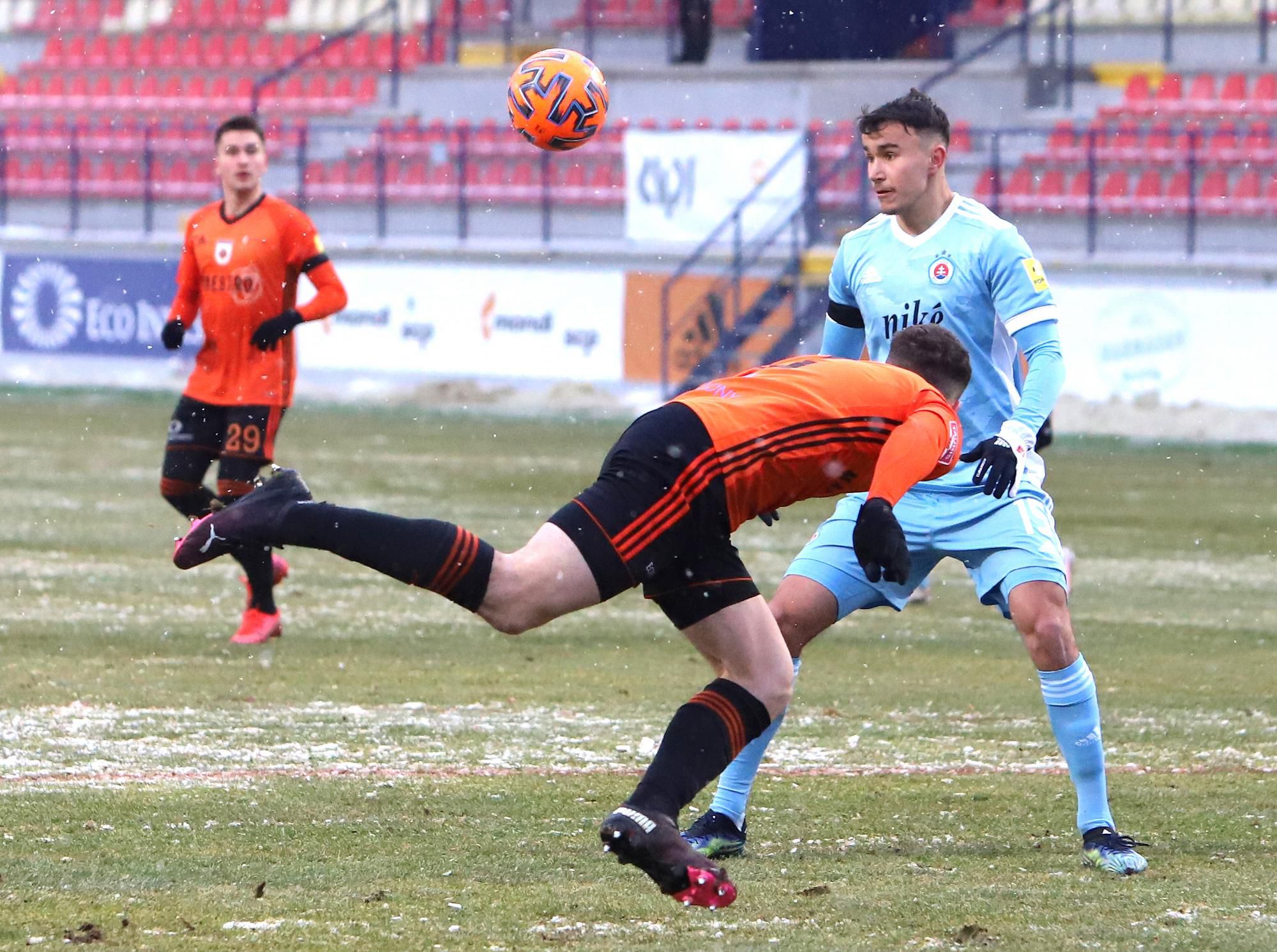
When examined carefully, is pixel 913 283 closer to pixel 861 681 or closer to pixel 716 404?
pixel 716 404

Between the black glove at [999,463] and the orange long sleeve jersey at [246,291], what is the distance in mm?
4639

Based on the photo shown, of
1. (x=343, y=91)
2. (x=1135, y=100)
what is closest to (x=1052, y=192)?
(x=1135, y=100)

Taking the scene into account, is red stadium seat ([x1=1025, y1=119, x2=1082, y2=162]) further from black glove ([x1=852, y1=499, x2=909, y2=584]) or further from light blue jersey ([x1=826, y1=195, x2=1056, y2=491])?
black glove ([x1=852, y1=499, x2=909, y2=584])

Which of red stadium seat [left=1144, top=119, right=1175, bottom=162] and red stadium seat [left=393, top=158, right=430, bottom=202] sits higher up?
red stadium seat [left=1144, top=119, right=1175, bottom=162]

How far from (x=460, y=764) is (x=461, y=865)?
1393 mm

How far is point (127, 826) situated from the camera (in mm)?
5430

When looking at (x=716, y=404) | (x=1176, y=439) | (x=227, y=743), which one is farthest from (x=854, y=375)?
(x=1176, y=439)

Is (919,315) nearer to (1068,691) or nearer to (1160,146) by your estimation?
(1068,691)

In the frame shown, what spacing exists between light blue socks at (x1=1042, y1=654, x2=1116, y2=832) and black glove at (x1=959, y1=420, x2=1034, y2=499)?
556 mm

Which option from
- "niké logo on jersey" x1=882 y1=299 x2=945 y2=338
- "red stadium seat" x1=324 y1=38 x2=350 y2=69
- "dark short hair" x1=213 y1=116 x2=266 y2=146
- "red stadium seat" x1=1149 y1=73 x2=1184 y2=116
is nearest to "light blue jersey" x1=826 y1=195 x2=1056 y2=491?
"niké logo on jersey" x1=882 y1=299 x2=945 y2=338

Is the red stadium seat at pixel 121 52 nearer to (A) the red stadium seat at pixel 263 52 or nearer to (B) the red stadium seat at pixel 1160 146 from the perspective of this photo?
(A) the red stadium seat at pixel 263 52

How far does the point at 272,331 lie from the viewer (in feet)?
29.7

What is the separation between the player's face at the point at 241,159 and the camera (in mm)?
9406

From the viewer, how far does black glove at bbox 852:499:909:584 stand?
4.62 m
